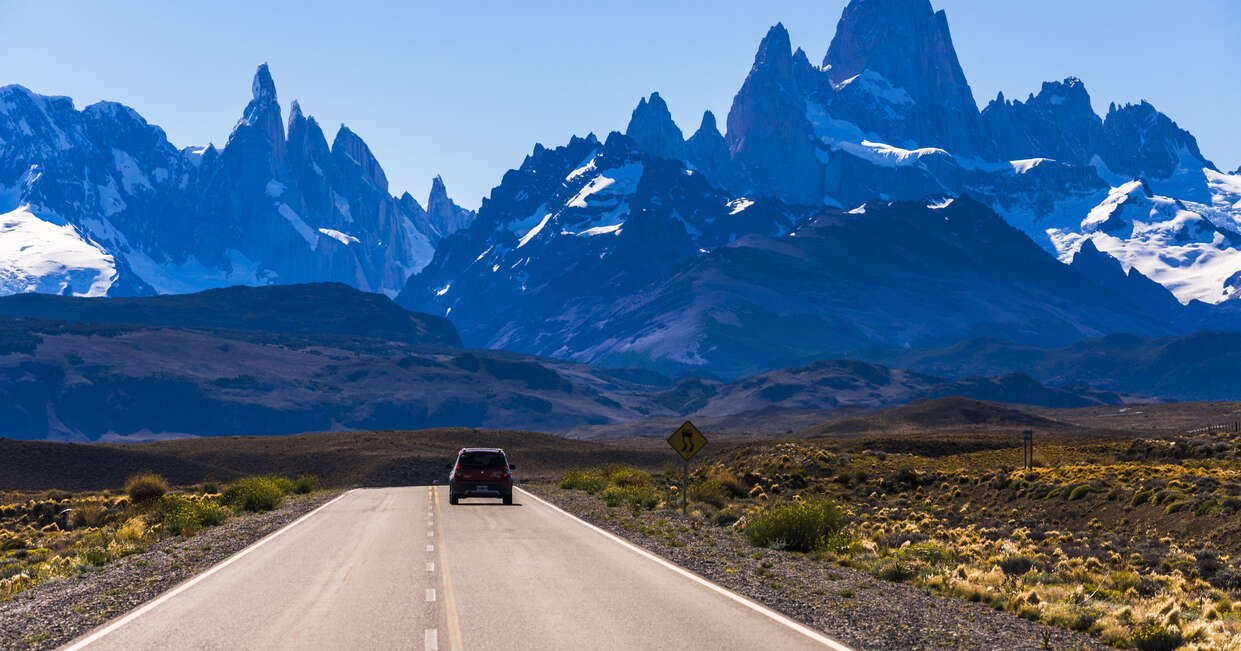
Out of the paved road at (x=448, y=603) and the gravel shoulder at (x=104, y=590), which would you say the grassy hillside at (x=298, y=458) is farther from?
the paved road at (x=448, y=603)

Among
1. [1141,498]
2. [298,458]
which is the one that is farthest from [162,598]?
[298,458]

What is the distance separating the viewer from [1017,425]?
160 metres

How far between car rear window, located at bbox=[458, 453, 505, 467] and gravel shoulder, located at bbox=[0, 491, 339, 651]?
1068cm

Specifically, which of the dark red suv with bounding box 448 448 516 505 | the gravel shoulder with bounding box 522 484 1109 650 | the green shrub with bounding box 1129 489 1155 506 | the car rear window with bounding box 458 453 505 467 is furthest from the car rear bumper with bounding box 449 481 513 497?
the green shrub with bounding box 1129 489 1155 506

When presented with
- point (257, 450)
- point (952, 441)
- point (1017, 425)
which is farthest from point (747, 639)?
point (1017, 425)

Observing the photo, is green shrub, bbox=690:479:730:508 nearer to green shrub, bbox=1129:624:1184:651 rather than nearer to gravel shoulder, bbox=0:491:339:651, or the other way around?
gravel shoulder, bbox=0:491:339:651

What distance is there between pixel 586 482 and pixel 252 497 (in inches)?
673

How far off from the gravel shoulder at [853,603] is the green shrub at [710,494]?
42.5ft

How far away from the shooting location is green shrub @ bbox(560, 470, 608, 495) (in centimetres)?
5100

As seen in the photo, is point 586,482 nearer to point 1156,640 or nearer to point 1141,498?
point 1141,498

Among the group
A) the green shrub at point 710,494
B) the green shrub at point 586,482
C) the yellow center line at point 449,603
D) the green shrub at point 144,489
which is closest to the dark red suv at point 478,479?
the green shrub at point 710,494

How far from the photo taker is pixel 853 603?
17109 millimetres

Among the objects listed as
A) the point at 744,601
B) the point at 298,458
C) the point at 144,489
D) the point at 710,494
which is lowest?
the point at 744,601

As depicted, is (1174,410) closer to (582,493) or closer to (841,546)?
(582,493)
